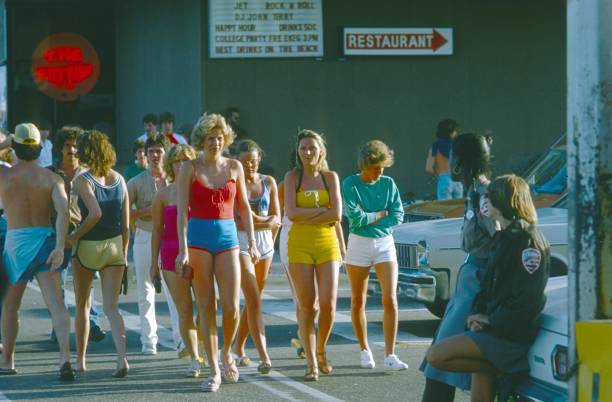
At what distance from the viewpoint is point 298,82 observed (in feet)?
A: 67.1

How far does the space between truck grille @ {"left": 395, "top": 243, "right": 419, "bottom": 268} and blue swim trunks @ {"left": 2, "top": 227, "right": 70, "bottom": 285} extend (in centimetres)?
354

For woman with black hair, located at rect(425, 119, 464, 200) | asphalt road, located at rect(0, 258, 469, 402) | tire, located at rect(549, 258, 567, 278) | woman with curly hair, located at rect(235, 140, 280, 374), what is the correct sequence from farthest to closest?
1. woman with black hair, located at rect(425, 119, 464, 200)
2. tire, located at rect(549, 258, 567, 278)
3. woman with curly hair, located at rect(235, 140, 280, 374)
4. asphalt road, located at rect(0, 258, 469, 402)

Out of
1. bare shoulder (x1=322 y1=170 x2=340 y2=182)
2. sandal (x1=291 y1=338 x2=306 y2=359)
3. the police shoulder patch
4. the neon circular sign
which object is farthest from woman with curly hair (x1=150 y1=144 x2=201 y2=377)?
the neon circular sign

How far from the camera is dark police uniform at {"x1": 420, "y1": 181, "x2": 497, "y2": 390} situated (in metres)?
6.75

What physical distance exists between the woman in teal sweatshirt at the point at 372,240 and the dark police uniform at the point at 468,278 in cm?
227

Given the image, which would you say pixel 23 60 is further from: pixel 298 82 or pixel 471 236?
pixel 471 236

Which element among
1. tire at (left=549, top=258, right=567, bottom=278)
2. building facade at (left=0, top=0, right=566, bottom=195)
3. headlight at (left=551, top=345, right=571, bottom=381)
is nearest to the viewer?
headlight at (left=551, top=345, right=571, bottom=381)

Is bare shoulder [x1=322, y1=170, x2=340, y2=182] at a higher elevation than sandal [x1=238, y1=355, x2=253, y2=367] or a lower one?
higher

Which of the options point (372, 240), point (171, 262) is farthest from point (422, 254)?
point (171, 262)

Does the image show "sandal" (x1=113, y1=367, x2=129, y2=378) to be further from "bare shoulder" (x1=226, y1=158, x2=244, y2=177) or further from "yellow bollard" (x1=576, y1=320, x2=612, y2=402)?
"yellow bollard" (x1=576, y1=320, x2=612, y2=402)

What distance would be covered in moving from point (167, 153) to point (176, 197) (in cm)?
58

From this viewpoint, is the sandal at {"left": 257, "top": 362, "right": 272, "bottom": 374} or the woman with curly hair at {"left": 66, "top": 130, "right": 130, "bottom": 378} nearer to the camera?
the woman with curly hair at {"left": 66, "top": 130, "right": 130, "bottom": 378}

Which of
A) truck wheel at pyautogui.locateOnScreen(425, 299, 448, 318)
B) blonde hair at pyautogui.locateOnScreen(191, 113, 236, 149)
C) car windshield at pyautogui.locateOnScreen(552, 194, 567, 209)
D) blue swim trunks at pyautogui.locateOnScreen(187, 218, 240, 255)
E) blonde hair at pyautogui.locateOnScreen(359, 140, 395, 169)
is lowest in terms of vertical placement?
truck wheel at pyautogui.locateOnScreen(425, 299, 448, 318)

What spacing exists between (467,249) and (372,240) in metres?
2.41
